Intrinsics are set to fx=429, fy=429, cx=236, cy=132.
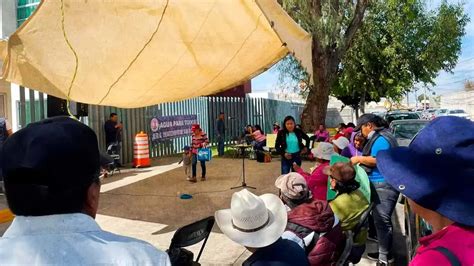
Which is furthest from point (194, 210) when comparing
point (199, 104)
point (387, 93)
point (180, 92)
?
point (387, 93)

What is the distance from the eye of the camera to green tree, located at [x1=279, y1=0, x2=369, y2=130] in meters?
13.9

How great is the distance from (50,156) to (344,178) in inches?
137

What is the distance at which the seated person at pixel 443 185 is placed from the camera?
4.41 feet

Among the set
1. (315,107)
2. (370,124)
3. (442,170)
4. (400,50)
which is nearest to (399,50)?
(400,50)

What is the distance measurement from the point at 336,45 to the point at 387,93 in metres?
11.6

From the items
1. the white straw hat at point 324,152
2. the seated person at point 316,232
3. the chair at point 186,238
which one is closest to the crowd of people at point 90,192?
the chair at point 186,238

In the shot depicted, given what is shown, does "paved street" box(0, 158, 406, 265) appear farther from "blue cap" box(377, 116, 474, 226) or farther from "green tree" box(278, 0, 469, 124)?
"green tree" box(278, 0, 469, 124)

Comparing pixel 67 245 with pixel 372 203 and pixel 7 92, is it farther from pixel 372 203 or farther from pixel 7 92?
pixel 7 92

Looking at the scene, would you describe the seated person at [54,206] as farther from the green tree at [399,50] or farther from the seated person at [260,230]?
the green tree at [399,50]

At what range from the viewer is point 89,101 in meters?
4.77

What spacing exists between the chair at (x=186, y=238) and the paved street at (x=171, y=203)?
8.83 feet

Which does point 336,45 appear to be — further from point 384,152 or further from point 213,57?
point 384,152

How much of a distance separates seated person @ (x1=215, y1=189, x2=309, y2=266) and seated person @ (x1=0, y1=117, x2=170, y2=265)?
1361 mm

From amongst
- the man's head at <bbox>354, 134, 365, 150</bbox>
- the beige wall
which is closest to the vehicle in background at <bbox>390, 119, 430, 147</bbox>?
the man's head at <bbox>354, 134, 365, 150</bbox>
